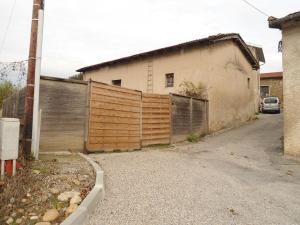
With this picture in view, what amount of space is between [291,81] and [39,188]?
923cm

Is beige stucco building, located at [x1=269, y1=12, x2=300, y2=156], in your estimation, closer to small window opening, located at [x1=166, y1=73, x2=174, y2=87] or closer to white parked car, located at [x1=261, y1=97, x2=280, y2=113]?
small window opening, located at [x1=166, y1=73, x2=174, y2=87]

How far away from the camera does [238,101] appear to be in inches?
790

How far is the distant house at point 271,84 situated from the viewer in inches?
1438

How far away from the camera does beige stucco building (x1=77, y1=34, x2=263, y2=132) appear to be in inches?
659

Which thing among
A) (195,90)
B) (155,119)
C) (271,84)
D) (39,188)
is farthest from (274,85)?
(39,188)

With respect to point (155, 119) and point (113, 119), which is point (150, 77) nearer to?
point (155, 119)

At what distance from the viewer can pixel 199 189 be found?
604cm

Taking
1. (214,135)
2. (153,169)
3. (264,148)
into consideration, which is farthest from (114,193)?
(214,135)

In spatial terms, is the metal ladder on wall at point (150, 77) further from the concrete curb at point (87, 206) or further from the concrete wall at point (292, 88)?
the concrete curb at point (87, 206)

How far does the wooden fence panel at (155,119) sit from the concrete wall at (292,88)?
4630mm

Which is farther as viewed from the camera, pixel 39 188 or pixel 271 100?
pixel 271 100

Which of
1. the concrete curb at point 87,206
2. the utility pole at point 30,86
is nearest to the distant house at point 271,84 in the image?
the utility pole at point 30,86

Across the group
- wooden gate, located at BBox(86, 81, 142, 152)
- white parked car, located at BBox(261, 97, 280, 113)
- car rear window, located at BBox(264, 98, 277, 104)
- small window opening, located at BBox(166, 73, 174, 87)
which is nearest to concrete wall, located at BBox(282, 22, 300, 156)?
wooden gate, located at BBox(86, 81, 142, 152)

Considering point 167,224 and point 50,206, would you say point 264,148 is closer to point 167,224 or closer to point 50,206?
point 167,224
